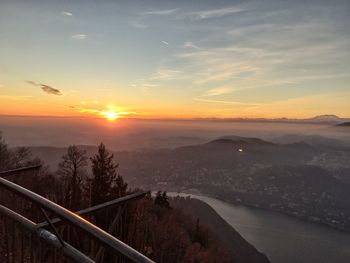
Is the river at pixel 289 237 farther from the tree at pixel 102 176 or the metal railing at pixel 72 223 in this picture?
the metal railing at pixel 72 223

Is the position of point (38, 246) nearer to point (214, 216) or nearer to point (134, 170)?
point (214, 216)

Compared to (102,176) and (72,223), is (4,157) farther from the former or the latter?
(72,223)

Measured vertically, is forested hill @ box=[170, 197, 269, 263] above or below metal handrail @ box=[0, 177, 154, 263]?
below

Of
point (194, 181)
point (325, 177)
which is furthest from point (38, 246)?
point (325, 177)

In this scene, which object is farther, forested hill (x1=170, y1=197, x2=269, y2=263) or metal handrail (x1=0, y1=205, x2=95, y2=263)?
forested hill (x1=170, y1=197, x2=269, y2=263)

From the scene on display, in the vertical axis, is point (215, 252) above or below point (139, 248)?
below

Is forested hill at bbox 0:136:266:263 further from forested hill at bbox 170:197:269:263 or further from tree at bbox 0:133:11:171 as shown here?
forested hill at bbox 170:197:269:263

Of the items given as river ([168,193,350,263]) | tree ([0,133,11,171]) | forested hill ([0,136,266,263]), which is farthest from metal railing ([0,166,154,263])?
river ([168,193,350,263])

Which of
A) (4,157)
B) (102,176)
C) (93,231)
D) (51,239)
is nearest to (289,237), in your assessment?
(102,176)
